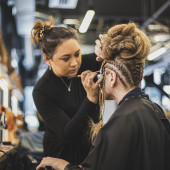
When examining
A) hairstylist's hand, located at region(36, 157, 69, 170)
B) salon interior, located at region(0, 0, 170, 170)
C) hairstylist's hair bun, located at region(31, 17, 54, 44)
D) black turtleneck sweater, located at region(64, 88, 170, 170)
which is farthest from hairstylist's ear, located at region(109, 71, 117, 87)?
salon interior, located at region(0, 0, 170, 170)

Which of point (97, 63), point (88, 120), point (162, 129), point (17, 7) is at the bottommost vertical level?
point (88, 120)

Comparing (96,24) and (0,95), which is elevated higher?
(96,24)

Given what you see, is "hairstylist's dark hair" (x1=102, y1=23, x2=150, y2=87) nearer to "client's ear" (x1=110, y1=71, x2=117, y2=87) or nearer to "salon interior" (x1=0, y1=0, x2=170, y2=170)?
"client's ear" (x1=110, y1=71, x2=117, y2=87)

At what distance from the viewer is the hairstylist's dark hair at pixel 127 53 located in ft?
4.06

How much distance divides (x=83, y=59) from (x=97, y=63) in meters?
0.11

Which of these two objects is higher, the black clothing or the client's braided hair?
the client's braided hair

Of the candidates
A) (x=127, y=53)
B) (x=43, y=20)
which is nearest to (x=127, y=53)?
(x=127, y=53)

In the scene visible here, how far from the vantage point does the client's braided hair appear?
1.24 m

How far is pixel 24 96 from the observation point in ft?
54.9

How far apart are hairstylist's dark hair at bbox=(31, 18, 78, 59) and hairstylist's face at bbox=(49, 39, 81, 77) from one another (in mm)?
37

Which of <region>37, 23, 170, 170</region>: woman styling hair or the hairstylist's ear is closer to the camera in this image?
<region>37, 23, 170, 170</region>: woman styling hair

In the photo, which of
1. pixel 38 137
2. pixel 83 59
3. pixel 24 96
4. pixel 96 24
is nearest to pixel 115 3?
pixel 96 24

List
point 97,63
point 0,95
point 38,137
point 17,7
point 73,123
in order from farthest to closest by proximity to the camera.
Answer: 1. point 0,95
2. point 17,7
3. point 38,137
4. point 97,63
5. point 73,123

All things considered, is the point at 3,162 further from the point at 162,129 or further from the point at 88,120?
the point at 162,129
